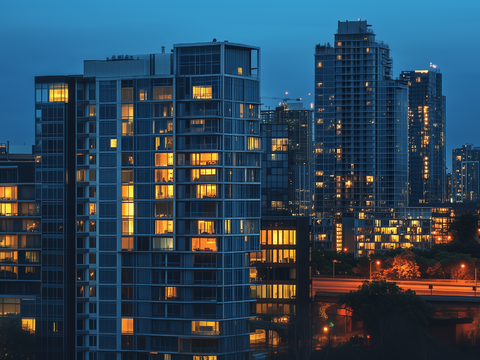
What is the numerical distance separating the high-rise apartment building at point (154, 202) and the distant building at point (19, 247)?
360 centimetres

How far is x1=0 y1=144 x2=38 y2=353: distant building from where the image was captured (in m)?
89.9

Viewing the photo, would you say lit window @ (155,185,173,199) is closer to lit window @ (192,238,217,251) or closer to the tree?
lit window @ (192,238,217,251)

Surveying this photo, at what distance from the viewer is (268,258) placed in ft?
347

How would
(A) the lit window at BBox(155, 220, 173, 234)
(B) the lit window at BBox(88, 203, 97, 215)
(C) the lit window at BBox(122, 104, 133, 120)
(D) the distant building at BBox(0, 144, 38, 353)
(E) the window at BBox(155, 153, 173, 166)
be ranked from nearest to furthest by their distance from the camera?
(A) the lit window at BBox(155, 220, 173, 234), (E) the window at BBox(155, 153, 173, 166), (C) the lit window at BBox(122, 104, 133, 120), (B) the lit window at BBox(88, 203, 97, 215), (D) the distant building at BBox(0, 144, 38, 353)

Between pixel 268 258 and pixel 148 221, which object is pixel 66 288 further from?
pixel 268 258

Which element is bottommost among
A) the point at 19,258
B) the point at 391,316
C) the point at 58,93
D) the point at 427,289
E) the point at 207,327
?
the point at 427,289

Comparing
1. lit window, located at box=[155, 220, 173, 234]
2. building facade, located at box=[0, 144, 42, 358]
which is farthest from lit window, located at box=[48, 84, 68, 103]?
lit window, located at box=[155, 220, 173, 234]

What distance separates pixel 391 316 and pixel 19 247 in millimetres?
54910

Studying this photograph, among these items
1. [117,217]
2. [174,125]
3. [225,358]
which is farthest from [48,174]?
[225,358]

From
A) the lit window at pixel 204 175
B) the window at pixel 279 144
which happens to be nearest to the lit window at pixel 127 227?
the lit window at pixel 204 175

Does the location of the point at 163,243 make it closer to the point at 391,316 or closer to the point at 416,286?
the point at 391,316

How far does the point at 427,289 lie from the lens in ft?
435

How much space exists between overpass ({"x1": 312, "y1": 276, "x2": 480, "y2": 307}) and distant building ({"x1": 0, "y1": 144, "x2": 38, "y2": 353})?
2029 inches

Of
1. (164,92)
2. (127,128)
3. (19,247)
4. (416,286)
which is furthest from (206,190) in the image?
(416,286)
